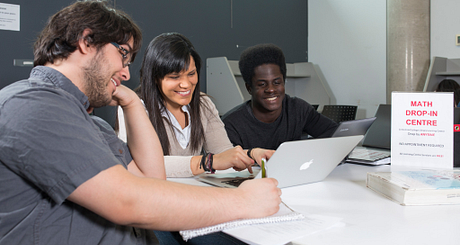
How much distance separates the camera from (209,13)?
417cm

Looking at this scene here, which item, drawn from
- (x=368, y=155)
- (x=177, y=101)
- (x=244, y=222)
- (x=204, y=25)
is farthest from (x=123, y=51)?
(x=204, y=25)

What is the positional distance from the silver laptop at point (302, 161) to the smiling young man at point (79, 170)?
0.17 meters

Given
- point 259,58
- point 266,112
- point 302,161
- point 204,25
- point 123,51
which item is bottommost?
A: point 302,161

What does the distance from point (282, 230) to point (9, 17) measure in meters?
3.18

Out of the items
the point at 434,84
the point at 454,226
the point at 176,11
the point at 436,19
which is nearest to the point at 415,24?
the point at 436,19

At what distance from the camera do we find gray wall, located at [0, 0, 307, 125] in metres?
3.09

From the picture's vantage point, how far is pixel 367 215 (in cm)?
92

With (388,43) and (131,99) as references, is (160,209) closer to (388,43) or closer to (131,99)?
(131,99)

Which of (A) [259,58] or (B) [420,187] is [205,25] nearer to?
(A) [259,58]

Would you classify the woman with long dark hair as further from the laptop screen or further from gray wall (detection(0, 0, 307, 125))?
gray wall (detection(0, 0, 307, 125))

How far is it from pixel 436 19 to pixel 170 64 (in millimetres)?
3335

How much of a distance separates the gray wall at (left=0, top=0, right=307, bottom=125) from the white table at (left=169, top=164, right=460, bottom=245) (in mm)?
2477

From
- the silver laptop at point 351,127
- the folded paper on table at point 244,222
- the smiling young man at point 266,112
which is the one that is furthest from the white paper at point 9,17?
the folded paper on table at point 244,222

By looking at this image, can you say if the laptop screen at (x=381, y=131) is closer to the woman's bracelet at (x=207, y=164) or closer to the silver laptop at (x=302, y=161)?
the silver laptop at (x=302, y=161)
